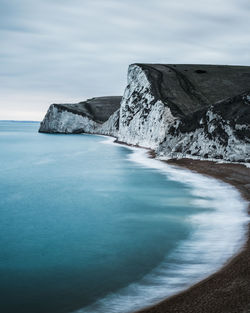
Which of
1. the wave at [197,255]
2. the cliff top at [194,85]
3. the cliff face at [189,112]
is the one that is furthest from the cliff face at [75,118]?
the wave at [197,255]

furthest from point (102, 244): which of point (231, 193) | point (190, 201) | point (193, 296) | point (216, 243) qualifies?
point (231, 193)

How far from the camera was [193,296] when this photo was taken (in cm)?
647

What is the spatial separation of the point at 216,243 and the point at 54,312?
5.22 m

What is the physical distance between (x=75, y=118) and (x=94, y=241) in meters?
91.9


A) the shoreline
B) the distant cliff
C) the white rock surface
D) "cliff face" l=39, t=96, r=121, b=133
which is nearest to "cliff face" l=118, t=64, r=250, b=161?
the distant cliff

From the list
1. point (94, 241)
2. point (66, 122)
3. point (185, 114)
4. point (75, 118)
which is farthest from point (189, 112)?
point (66, 122)

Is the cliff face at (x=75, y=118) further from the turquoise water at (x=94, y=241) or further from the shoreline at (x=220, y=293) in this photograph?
the shoreline at (x=220, y=293)

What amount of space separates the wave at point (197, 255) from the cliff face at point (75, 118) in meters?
83.4

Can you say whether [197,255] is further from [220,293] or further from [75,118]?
[75,118]

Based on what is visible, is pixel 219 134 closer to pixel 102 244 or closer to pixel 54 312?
pixel 102 244

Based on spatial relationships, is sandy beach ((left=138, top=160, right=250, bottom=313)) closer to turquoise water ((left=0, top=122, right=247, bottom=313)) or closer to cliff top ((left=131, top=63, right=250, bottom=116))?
turquoise water ((left=0, top=122, right=247, bottom=313))

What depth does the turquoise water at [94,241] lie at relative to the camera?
23.0 feet

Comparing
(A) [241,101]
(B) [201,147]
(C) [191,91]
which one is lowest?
(B) [201,147]

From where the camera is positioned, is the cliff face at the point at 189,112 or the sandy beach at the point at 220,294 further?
the cliff face at the point at 189,112
